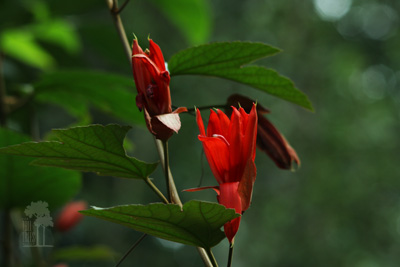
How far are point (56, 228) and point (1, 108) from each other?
0.18 meters

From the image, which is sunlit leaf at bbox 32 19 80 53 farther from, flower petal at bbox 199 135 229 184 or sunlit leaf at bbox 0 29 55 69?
flower petal at bbox 199 135 229 184

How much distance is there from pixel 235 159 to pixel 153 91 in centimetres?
6

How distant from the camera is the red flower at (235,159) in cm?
27

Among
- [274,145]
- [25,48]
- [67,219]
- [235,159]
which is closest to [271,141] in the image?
[274,145]

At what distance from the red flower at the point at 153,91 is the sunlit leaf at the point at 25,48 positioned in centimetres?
72

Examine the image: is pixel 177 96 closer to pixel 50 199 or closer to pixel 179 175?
pixel 179 175

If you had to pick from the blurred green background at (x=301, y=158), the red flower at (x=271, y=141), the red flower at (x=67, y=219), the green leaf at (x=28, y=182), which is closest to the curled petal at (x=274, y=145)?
the red flower at (x=271, y=141)

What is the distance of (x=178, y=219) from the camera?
10.6 inches

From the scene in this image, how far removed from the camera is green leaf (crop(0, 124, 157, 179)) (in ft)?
0.96

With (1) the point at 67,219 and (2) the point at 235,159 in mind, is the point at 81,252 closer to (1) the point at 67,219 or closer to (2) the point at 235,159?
(1) the point at 67,219

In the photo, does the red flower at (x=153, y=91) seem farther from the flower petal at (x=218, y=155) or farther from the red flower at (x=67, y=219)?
the red flower at (x=67, y=219)

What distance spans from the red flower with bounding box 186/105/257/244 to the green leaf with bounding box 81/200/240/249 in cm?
1

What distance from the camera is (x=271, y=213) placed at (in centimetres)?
570

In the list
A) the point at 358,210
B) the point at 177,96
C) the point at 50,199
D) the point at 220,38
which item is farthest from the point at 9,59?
the point at 358,210
